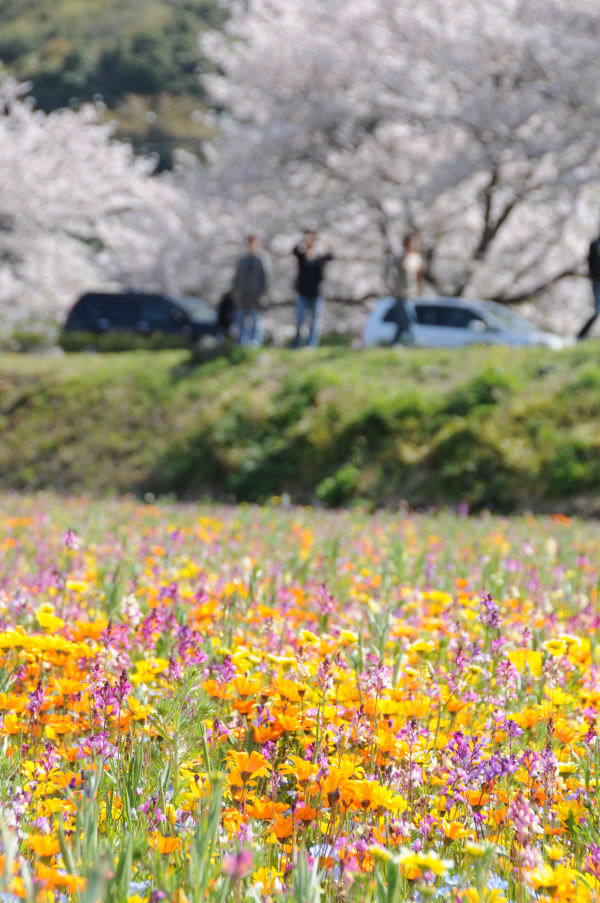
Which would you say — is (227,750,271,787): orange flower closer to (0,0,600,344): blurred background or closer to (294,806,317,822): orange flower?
(294,806,317,822): orange flower

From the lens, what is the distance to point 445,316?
818 inches

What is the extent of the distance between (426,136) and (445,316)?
706cm

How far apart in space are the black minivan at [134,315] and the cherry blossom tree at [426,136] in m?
3.45

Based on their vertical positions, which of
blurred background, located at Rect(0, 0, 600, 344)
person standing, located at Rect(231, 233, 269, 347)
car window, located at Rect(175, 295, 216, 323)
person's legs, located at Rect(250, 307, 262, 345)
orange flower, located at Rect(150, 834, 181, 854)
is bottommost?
car window, located at Rect(175, 295, 216, 323)

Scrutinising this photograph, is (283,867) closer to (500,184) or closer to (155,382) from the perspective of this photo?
(155,382)

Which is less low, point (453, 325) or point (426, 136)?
point (426, 136)

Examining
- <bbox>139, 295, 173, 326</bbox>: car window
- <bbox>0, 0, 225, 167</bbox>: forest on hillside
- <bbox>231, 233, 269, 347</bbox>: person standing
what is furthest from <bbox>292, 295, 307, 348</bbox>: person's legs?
<bbox>0, 0, 225, 167</bbox>: forest on hillside

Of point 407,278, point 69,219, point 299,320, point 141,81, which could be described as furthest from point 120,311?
point 141,81

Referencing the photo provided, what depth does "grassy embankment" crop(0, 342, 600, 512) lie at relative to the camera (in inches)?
487

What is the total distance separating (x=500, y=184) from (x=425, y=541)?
1961cm

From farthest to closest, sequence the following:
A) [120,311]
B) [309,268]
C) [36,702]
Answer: [120,311], [309,268], [36,702]

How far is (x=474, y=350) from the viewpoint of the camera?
15977 millimetres

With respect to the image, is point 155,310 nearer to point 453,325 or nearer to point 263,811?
point 453,325

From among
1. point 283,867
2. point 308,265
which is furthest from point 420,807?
point 308,265
